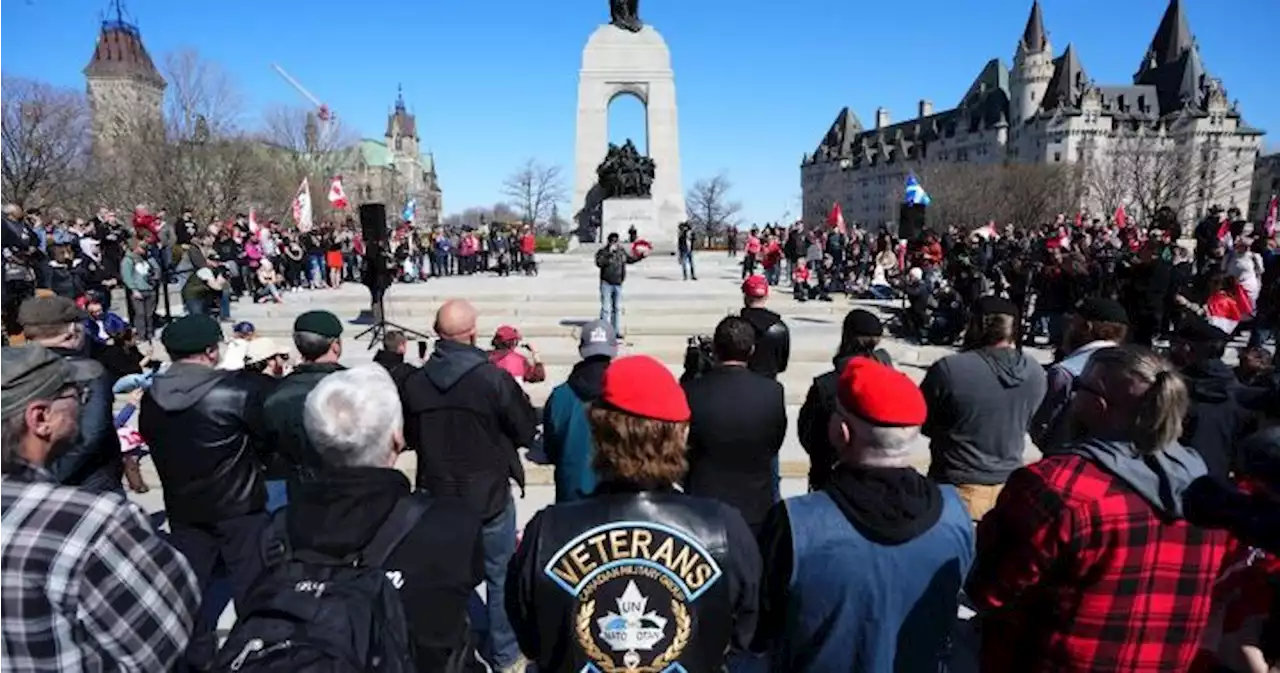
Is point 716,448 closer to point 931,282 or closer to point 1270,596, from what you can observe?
point 1270,596

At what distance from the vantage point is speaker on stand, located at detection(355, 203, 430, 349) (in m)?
11.2

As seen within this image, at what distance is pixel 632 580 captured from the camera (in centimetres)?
181

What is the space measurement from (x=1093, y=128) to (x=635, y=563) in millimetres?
100101

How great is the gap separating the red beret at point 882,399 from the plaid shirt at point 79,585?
71.8 inches

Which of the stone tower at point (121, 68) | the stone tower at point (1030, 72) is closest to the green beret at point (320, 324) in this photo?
the stone tower at point (121, 68)

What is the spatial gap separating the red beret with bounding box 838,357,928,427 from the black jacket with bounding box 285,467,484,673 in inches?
43.3

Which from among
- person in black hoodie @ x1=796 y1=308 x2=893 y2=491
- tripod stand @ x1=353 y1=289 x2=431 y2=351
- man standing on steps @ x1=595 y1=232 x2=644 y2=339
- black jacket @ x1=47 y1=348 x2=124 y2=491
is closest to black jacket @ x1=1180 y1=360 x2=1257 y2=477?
person in black hoodie @ x1=796 y1=308 x2=893 y2=491

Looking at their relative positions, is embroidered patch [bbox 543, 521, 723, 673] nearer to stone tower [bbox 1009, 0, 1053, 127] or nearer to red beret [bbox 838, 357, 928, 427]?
red beret [bbox 838, 357, 928, 427]

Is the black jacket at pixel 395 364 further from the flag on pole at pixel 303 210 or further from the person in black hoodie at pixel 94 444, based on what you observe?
the flag on pole at pixel 303 210

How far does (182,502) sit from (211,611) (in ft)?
2.33

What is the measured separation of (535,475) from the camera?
6.47 metres

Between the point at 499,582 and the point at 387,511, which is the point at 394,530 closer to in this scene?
the point at 387,511

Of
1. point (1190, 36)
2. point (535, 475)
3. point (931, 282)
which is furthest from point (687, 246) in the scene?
point (1190, 36)

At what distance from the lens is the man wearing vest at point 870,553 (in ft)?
6.50
